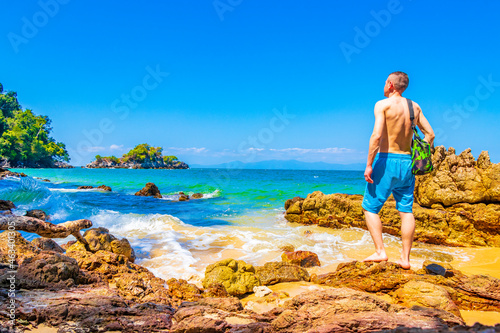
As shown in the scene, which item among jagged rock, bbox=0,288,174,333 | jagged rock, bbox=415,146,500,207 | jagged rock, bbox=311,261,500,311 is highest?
jagged rock, bbox=415,146,500,207

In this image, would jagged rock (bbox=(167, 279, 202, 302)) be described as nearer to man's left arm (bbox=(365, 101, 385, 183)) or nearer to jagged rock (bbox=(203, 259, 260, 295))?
jagged rock (bbox=(203, 259, 260, 295))

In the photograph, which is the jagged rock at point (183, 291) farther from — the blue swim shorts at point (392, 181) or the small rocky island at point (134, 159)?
the small rocky island at point (134, 159)

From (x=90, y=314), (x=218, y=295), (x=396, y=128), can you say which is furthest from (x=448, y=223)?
(x=90, y=314)

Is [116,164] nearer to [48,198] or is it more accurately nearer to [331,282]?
[48,198]

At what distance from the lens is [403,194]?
132 inches

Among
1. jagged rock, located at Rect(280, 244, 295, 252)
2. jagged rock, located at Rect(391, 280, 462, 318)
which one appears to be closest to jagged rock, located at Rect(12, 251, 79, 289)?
jagged rock, located at Rect(391, 280, 462, 318)

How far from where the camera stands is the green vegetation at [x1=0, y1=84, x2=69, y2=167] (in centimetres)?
5897

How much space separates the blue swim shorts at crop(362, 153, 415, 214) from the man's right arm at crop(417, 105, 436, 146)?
0.50 meters

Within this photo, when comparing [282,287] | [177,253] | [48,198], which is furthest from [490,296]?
[48,198]

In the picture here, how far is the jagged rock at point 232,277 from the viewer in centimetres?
400

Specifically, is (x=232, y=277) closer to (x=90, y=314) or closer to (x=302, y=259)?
(x=302, y=259)

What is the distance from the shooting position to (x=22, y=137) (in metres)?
61.2
